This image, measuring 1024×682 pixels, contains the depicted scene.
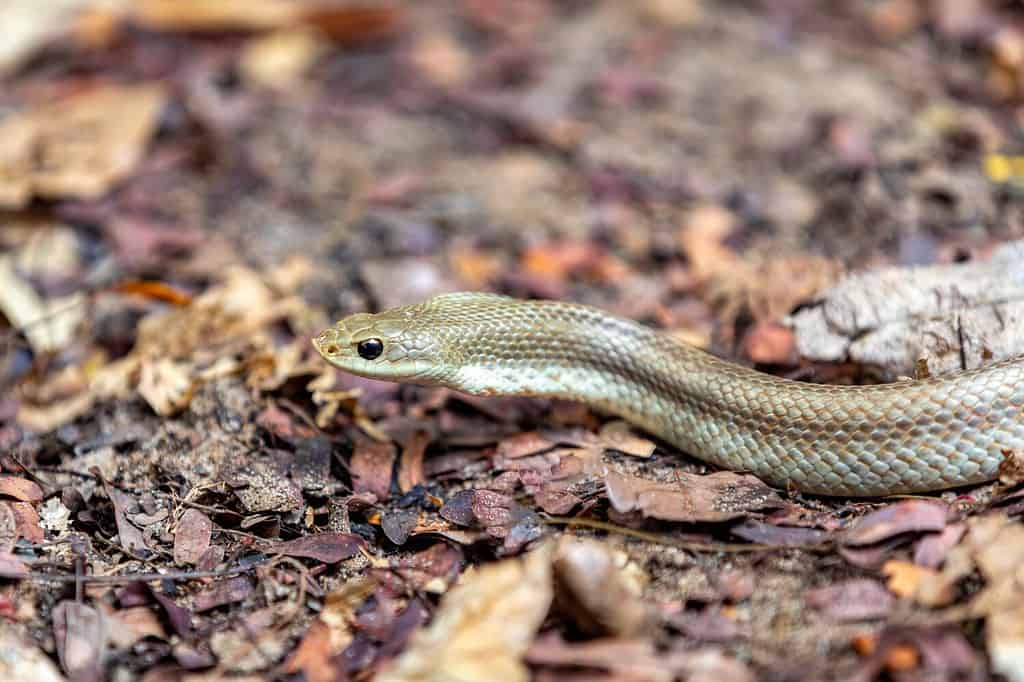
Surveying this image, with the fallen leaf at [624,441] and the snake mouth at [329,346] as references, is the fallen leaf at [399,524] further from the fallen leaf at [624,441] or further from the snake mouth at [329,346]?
the fallen leaf at [624,441]

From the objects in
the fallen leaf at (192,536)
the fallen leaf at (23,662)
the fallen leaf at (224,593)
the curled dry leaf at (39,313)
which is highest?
the fallen leaf at (23,662)

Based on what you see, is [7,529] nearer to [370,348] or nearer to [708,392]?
[370,348]

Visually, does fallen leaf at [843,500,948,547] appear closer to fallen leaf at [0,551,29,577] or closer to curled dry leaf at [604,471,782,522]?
curled dry leaf at [604,471,782,522]

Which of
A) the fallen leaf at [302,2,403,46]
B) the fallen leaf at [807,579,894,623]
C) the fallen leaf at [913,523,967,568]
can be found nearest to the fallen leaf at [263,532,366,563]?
the fallen leaf at [807,579,894,623]

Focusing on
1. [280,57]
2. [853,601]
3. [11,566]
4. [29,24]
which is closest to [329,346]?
[11,566]

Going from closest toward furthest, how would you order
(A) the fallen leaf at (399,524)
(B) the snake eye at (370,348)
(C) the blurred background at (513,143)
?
1. (A) the fallen leaf at (399,524)
2. (B) the snake eye at (370,348)
3. (C) the blurred background at (513,143)

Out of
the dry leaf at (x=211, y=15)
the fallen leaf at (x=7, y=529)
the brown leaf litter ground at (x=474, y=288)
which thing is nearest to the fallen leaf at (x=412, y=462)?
the brown leaf litter ground at (x=474, y=288)
